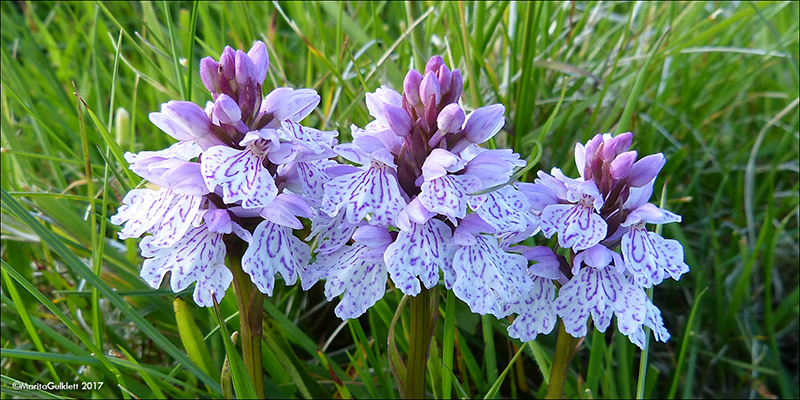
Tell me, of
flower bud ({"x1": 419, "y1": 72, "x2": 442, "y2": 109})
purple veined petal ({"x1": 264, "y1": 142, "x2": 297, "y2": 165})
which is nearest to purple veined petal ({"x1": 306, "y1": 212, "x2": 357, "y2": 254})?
purple veined petal ({"x1": 264, "y1": 142, "x2": 297, "y2": 165})

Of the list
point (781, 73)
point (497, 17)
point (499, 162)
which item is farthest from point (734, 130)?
point (499, 162)

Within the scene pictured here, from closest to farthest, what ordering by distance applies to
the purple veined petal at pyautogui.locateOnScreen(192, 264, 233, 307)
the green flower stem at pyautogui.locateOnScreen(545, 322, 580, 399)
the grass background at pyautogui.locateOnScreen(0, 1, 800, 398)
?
the purple veined petal at pyautogui.locateOnScreen(192, 264, 233, 307)
the green flower stem at pyautogui.locateOnScreen(545, 322, 580, 399)
the grass background at pyautogui.locateOnScreen(0, 1, 800, 398)

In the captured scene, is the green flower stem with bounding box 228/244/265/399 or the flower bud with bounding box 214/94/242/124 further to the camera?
the green flower stem with bounding box 228/244/265/399

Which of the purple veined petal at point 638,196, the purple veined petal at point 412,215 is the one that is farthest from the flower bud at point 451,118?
the purple veined petal at point 638,196

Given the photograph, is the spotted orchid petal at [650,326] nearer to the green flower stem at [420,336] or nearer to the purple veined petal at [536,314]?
the purple veined petal at [536,314]

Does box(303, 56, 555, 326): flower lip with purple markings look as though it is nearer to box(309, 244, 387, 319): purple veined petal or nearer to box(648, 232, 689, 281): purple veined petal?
→ box(309, 244, 387, 319): purple veined petal

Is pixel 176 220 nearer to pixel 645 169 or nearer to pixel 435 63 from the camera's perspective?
pixel 435 63

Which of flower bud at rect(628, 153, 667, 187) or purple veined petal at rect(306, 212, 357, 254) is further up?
flower bud at rect(628, 153, 667, 187)
